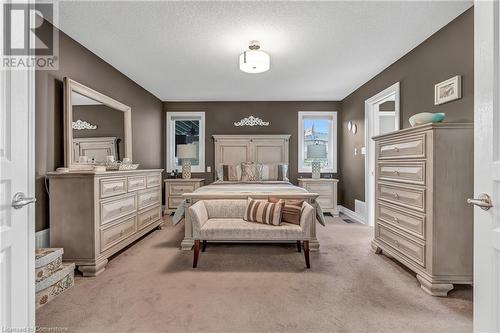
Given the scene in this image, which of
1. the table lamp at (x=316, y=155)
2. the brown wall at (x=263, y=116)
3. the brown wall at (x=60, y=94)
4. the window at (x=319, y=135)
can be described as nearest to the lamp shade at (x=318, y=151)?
the table lamp at (x=316, y=155)

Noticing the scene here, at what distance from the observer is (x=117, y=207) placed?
283 cm

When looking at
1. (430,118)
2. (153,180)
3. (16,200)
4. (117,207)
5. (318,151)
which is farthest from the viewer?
(318,151)

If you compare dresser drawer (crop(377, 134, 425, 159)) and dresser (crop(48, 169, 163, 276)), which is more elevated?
dresser drawer (crop(377, 134, 425, 159))

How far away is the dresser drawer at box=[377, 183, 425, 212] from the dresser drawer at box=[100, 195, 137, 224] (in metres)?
3.13

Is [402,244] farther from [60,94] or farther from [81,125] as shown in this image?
[60,94]

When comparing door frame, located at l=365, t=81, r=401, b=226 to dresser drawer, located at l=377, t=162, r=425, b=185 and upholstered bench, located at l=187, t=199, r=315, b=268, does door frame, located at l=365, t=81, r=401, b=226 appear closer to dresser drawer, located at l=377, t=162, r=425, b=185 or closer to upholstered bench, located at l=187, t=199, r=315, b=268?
dresser drawer, located at l=377, t=162, r=425, b=185

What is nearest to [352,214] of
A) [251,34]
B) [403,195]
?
[403,195]

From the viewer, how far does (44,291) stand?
1.92m

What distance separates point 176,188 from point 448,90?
4.69m

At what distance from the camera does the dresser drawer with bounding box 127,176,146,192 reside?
10.4 ft

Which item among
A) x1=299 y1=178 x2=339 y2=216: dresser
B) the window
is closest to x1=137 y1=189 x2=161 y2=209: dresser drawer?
x1=299 y1=178 x2=339 y2=216: dresser

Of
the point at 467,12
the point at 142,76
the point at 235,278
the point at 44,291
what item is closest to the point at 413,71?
the point at 467,12

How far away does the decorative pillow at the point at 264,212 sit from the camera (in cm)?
269

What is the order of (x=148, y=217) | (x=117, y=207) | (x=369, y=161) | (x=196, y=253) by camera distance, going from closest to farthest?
(x=196, y=253) < (x=117, y=207) < (x=148, y=217) < (x=369, y=161)
